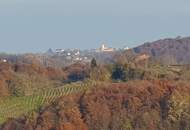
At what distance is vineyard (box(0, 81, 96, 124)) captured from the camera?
52094 mm

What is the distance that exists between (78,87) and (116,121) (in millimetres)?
11134

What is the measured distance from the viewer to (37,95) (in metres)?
58.6

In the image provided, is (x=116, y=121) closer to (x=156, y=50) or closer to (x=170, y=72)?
(x=170, y=72)

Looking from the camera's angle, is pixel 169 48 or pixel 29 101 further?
pixel 169 48

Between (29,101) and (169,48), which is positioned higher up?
(169,48)

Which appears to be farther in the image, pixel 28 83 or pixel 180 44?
pixel 180 44

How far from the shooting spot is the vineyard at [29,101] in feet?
171

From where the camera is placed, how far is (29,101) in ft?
185

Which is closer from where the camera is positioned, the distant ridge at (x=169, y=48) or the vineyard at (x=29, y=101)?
the vineyard at (x=29, y=101)

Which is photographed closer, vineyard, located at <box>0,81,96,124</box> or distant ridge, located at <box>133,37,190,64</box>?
vineyard, located at <box>0,81,96,124</box>

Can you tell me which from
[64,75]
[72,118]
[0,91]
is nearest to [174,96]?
[72,118]

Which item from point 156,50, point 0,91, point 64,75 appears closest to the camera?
point 0,91

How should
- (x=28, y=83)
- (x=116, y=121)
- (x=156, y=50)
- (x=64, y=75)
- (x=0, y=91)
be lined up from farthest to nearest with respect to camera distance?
(x=156, y=50)
(x=64, y=75)
(x=28, y=83)
(x=0, y=91)
(x=116, y=121)

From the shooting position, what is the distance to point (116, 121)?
46812 millimetres
